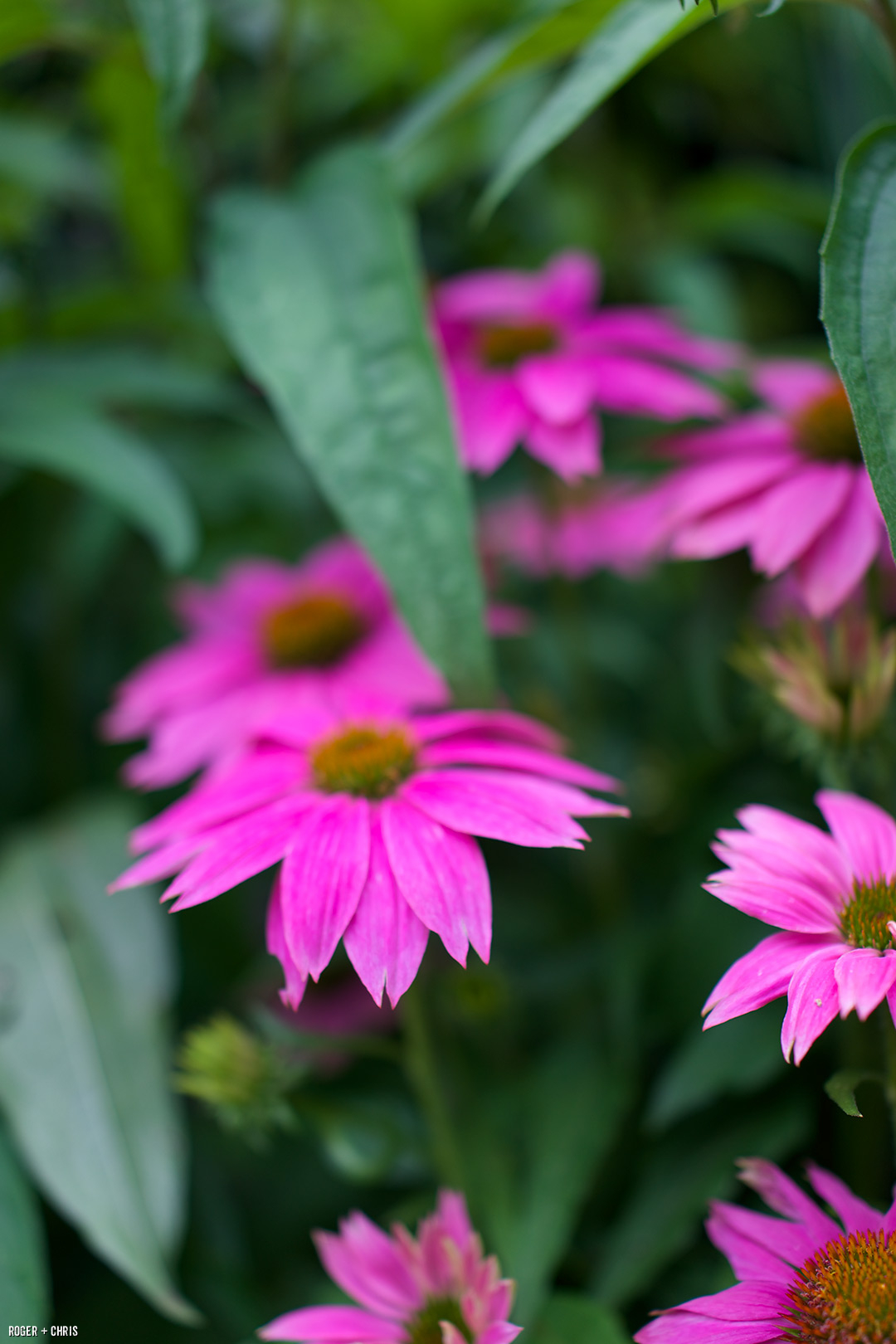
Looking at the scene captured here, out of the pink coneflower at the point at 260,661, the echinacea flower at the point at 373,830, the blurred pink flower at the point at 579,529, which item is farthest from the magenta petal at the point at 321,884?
the blurred pink flower at the point at 579,529

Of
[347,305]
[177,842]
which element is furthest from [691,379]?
[177,842]

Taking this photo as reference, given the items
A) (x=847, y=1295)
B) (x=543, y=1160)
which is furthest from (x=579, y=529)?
(x=847, y=1295)

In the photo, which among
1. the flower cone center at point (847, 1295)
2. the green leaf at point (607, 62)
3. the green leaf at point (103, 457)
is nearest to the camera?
the flower cone center at point (847, 1295)

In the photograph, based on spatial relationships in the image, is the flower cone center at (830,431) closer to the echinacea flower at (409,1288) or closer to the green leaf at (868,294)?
the green leaf at (868,294)

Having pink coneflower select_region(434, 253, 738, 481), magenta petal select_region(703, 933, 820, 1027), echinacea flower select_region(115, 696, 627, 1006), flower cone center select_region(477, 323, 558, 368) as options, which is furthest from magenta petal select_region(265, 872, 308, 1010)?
flower cone center select_region(477, 323, 558, 368)

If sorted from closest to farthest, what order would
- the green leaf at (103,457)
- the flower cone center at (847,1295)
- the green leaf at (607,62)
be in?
the flower cone center at (847,1295) < the green leaf at (607,62) < the green leaf at (103,457)

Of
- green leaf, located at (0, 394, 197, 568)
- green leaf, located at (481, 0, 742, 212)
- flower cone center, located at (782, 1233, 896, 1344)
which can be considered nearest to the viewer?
flower cone center, located at (782, 1233, 896, 1344)

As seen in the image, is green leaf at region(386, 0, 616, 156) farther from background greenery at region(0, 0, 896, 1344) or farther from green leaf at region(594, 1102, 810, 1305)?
green leaf at region(594, 1102, 810, 1305)

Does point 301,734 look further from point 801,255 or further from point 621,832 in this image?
point 801,255
